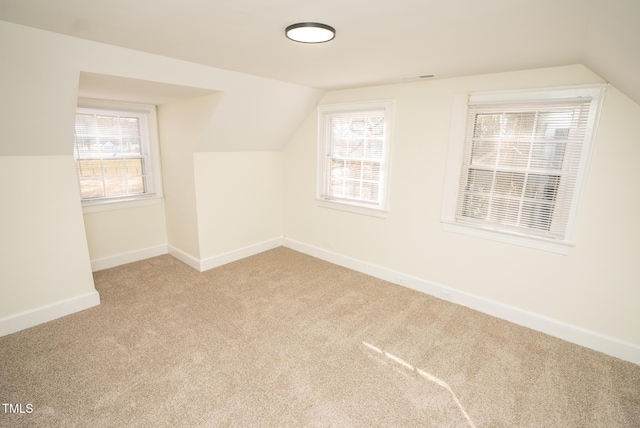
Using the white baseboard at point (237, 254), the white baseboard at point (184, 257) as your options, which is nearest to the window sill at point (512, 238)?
the white baseboard at point (237, 254)

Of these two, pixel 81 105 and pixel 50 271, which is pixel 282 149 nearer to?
pixel 81 105

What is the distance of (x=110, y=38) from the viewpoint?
1982mm

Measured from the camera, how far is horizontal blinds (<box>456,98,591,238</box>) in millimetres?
2389

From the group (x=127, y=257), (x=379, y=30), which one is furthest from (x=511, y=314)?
(x=127, y=257)

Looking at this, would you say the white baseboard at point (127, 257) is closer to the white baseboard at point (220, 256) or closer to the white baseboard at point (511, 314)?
the white baseboard at point (220, 256)

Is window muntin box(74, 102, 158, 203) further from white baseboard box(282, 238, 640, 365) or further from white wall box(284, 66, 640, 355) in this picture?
white baseboard box(282, 238, 640, 365)

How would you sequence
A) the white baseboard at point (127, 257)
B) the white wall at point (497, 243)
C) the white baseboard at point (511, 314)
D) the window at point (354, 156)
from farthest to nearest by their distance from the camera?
the white baseboard at point (127, 257), the window at point (354, 156), the white baseboard at point (511, 314), the white wall at point (497, 243)

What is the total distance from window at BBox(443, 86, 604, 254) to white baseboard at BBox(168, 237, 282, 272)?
253 centimetres

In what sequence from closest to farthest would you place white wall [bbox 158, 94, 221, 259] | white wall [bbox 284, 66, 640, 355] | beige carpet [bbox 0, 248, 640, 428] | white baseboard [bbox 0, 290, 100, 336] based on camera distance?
beige carpet [bbox 0, 248, 640, 428] < white wall [bbox 284, 66, 640, 355] < white baseboard [bbox 0, 290, 100, 336] < white wall [bbox 158, 94, 221, 259]

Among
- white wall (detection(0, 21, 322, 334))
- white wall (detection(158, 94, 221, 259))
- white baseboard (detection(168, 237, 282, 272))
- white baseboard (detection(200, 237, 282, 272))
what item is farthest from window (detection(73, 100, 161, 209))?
white baseboard (detection(200, 237, 282, 272))

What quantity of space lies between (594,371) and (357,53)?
2827 mm

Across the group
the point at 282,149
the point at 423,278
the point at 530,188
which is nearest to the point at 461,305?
the point at 423,278

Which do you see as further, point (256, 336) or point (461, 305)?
point (461, 305)

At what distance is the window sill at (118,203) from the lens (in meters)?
3.50
